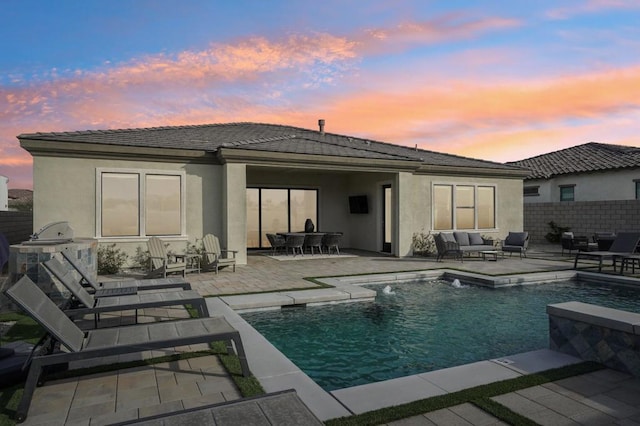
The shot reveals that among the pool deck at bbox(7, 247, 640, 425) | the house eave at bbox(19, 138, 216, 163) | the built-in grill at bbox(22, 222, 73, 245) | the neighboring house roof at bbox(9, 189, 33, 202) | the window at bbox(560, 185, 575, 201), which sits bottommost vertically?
the pool deck at bbox(7, 247, 640, 425)

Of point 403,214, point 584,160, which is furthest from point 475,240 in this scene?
point 584,160

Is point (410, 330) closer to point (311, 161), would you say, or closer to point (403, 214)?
point (311, 161)

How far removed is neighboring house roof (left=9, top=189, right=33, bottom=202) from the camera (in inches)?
1687

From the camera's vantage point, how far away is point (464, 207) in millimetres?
16578

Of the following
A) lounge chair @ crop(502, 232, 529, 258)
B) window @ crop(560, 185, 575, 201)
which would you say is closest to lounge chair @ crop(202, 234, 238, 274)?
lounge chair @ crop(502, 232, 529, 258)

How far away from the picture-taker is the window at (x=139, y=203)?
448 inches

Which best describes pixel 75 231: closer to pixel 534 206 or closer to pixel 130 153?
pixel 130 153

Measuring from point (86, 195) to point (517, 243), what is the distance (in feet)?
46.3

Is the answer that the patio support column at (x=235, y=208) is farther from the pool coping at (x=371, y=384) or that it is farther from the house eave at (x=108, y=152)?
the pool coping at (x=371, y=384)

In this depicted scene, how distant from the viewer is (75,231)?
11.0m

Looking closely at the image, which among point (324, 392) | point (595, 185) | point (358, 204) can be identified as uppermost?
point (595, 185)

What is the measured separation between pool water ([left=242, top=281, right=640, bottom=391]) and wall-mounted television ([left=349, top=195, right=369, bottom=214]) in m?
7.57

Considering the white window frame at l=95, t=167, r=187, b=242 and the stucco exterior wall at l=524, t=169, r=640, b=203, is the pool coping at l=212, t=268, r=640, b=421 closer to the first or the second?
the white window frame at l=95, t=167, r=187, b=242

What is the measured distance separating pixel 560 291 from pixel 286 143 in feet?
31.2
